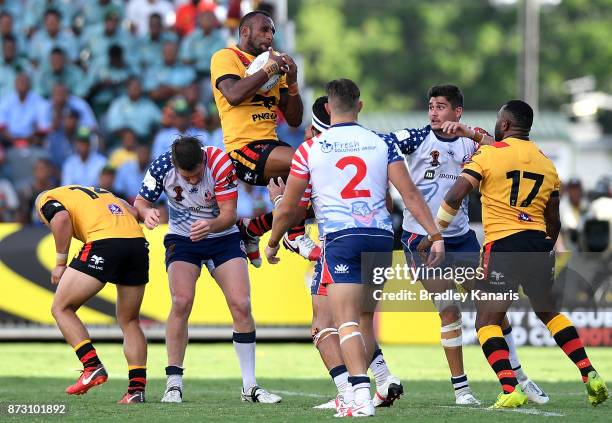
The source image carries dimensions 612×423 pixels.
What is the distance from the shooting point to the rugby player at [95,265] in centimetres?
1043

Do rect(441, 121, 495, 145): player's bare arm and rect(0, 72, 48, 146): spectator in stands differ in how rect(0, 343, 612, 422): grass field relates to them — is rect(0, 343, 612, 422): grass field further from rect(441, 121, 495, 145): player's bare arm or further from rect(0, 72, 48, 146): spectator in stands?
rect(0, 72, 48, 146): spectator in stands

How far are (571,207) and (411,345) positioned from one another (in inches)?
156

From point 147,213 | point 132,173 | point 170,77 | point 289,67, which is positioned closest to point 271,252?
point 147,213

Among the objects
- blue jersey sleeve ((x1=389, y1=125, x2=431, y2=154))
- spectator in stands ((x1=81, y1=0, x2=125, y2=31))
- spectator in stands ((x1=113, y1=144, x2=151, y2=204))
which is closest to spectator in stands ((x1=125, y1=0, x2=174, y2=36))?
spectator in stands ((x1=81, y1=0, x2=125, y2=31))

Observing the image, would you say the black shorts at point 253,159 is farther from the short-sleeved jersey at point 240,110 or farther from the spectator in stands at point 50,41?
the spectator in stands at point 50,41

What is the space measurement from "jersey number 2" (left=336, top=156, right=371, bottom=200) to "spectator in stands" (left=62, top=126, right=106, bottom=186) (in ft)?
33.5

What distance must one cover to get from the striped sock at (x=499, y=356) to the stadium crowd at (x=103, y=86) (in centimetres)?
881

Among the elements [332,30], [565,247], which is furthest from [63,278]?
[332,30]

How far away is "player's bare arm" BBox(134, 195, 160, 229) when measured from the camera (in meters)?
10.3

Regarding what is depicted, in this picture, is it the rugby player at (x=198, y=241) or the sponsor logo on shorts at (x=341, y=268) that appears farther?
the rugby player at (x=198, y=241)

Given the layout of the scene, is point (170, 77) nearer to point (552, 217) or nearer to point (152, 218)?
point (152, 218)

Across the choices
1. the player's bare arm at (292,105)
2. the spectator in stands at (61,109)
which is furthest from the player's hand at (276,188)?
the spectator in stands at (61,109)

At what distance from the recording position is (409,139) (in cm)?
1027

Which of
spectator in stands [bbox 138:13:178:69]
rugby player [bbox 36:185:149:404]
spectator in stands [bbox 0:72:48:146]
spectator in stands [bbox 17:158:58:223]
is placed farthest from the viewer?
spectator in stands [bbox 138:13:178:69]
